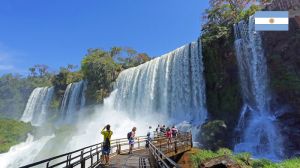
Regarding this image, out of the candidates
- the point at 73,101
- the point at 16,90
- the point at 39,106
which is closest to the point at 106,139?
the point at 73,101

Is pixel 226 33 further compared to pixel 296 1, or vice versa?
pixel 226 33

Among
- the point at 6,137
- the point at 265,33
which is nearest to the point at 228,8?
the point at 265,33

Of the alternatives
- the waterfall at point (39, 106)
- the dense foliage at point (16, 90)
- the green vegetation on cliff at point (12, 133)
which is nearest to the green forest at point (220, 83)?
the green vegetation on cliff at point (12, 133)

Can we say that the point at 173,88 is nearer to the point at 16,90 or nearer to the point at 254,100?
Result: the point at 254,100

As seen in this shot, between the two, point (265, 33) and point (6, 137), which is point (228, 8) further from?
point (6, 137)

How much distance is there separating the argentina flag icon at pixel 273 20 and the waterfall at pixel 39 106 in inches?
2141

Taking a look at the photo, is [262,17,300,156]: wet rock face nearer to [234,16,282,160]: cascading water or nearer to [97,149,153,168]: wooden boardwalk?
[234,16,282,160]: cascading water

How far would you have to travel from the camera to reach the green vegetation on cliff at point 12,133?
5441 centimetres

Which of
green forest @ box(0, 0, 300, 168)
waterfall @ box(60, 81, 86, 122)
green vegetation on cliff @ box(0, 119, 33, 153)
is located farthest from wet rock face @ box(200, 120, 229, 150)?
green vegetation on cliff @ box(0, 119, 33, 153)

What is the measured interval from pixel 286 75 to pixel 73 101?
41677 mm

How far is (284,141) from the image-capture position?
24953 millimetres

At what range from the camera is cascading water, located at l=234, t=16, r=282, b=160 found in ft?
82.5

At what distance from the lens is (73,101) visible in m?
60.2

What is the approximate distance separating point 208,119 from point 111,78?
24.8 metres
